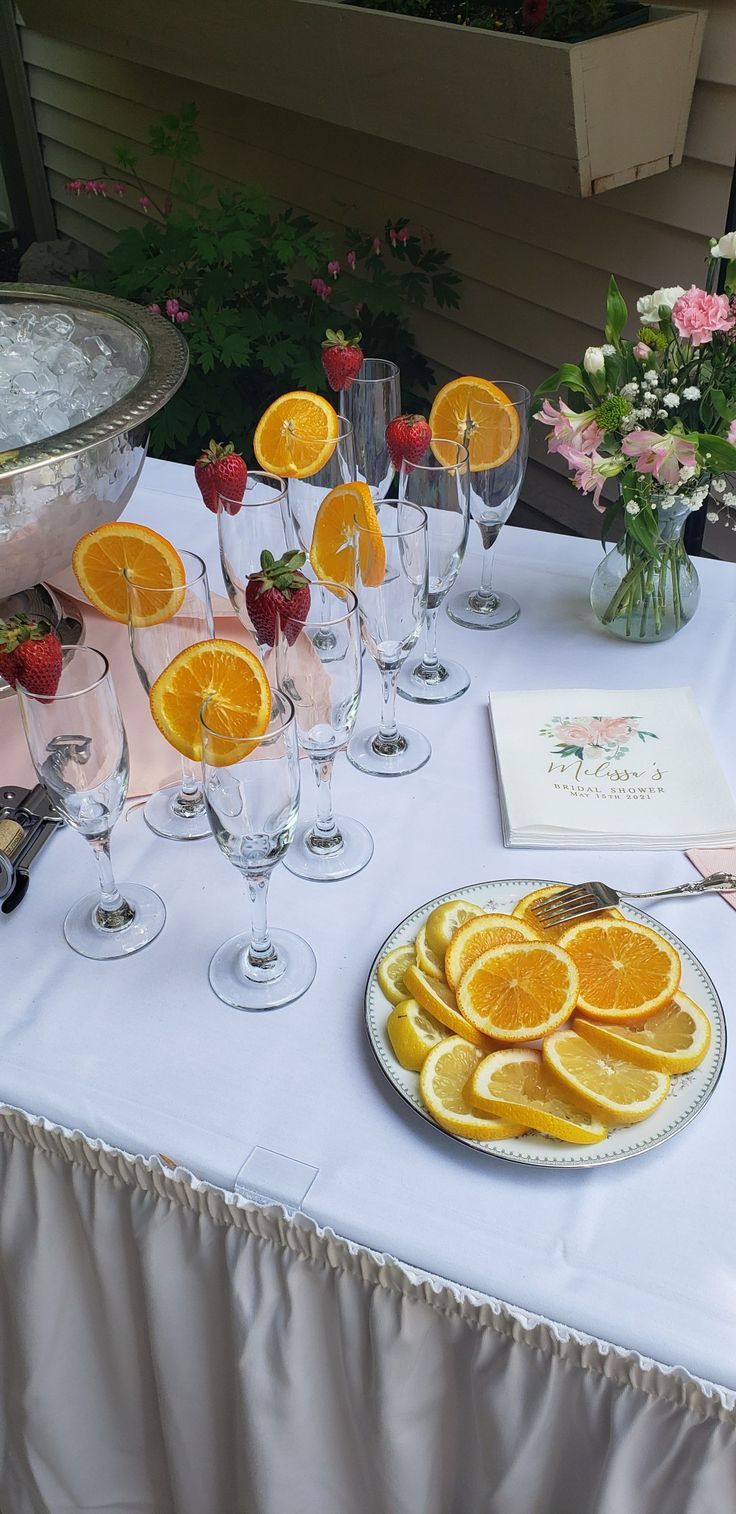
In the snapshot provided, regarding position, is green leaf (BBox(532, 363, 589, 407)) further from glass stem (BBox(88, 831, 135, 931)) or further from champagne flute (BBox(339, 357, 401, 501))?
glass stem (BBox(88, 831, 135, 931))

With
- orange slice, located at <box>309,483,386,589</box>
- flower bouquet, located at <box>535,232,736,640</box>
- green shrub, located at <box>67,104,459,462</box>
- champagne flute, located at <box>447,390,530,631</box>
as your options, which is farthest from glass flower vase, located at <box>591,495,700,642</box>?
green shrub, located at <box>67,104,459,462</box>

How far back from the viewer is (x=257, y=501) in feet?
3.56

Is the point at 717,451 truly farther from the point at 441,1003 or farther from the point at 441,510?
the point at 441,1003

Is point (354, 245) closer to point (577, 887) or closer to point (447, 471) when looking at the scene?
point (447, 471)

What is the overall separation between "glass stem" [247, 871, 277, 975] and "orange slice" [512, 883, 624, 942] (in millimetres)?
189

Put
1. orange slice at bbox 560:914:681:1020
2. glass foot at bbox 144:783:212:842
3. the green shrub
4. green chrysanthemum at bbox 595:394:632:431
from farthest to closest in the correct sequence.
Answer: the green shrub, green chrysanthemum at bbox 595:394:632:431, glass foot at bbox 144:783:212:842, orange slice at bbox 560:914:681:1020

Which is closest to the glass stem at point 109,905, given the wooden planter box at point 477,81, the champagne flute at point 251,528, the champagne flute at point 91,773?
the champagne flute at point 91,773

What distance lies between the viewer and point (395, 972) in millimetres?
839

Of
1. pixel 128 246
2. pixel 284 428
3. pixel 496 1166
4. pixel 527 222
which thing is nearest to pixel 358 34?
pixel 527 222

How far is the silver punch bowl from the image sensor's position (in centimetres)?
103

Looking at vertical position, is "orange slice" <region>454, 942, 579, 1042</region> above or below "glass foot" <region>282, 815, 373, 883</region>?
above

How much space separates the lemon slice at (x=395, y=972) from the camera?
82 centimetres

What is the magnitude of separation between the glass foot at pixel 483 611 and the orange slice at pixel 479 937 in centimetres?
54

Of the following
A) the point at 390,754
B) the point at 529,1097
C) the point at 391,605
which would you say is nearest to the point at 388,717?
the point at 390,754
